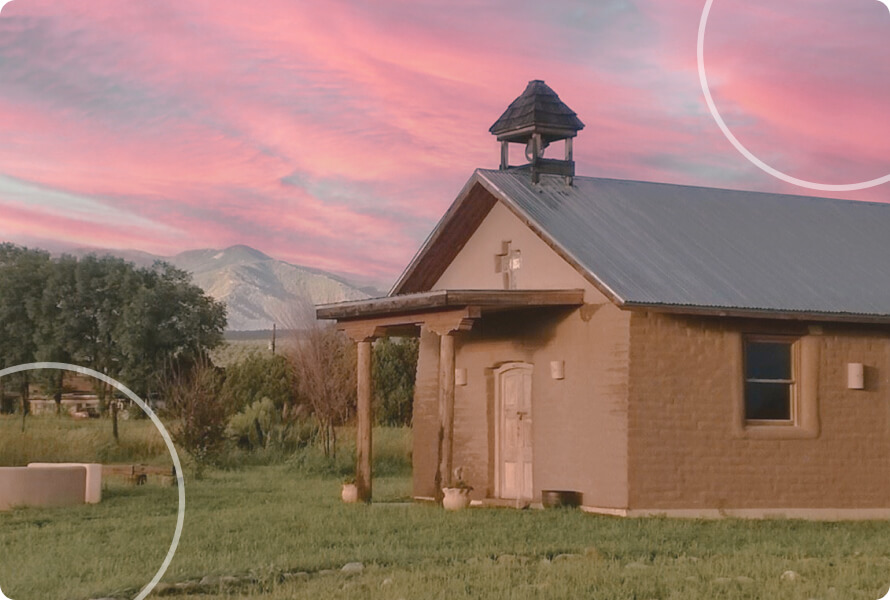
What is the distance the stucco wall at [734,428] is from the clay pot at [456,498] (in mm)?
2228

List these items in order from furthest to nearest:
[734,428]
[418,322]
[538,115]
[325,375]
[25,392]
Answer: [325,375]
[538,115]
[418,322]
[734,428]
[25,392]

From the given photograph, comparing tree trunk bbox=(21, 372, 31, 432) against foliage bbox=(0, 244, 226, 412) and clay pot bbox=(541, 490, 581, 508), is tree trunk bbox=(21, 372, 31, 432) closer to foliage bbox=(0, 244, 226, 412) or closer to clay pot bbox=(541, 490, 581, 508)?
clay pot bbox=(541, 490, 581, 508)

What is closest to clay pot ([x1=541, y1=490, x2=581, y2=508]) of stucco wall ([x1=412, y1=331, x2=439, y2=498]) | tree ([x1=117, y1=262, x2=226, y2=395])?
stucco wall ([x1=412, y1=331, x2=439, y2=498])

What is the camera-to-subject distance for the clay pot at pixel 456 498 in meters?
18.5

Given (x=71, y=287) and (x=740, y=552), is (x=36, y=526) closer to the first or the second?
(x=740, y=552)

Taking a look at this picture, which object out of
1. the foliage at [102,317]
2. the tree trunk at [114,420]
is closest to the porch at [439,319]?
the tree trunk at [114,420]

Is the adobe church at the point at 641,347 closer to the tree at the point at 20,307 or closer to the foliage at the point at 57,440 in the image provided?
the foliage at the point at 57,440

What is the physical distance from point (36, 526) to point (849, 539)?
933 centimetres

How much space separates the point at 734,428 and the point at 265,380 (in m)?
22.2

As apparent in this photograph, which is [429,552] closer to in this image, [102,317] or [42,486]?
[42,486]

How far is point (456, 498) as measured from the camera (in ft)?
60.7

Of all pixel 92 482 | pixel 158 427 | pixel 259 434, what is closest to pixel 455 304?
pixel 92 482

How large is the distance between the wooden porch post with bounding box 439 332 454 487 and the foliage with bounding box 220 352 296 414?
762 inches

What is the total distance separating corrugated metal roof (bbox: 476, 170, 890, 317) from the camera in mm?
18453
